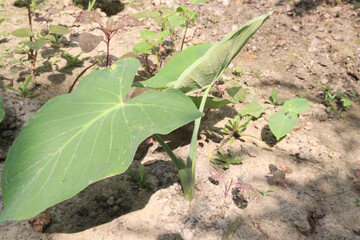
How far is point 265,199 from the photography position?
1505mm

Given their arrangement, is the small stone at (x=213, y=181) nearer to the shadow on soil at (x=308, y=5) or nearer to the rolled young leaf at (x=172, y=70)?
the rolled young leaf at (x=172, y=70)

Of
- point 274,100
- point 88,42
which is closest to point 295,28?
point 274,100

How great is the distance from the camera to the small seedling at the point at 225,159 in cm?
161

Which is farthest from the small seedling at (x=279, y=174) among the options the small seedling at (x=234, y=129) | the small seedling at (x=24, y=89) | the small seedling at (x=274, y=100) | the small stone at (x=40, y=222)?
the small seedling at (x=24, y=89)

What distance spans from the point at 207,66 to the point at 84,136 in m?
0.61

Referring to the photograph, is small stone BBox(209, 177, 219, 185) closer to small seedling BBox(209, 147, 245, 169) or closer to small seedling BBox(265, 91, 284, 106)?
small seedling BBox(209, 147, 245, 169)

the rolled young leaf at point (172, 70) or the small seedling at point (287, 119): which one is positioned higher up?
the rolled young leaf at point (172, 70)

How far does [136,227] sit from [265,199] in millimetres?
690

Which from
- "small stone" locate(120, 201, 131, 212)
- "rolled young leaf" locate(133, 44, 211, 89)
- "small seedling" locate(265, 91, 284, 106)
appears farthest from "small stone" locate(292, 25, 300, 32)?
"small stone" locate(120, 201, 131, 212)

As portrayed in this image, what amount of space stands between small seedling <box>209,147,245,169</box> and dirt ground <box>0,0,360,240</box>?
46 mm

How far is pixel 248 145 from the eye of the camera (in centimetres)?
180

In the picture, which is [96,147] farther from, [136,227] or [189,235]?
[189,235]

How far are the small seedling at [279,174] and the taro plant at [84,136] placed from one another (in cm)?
76

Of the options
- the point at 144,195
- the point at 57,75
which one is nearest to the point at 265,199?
the point at 144,195
